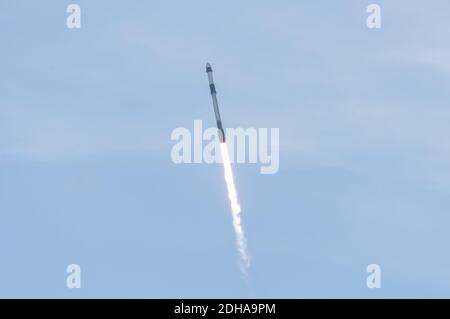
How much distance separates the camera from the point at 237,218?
18838cm

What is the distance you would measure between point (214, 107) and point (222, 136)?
10.6ft

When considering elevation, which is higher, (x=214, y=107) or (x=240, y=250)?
(x=214, y=107)
